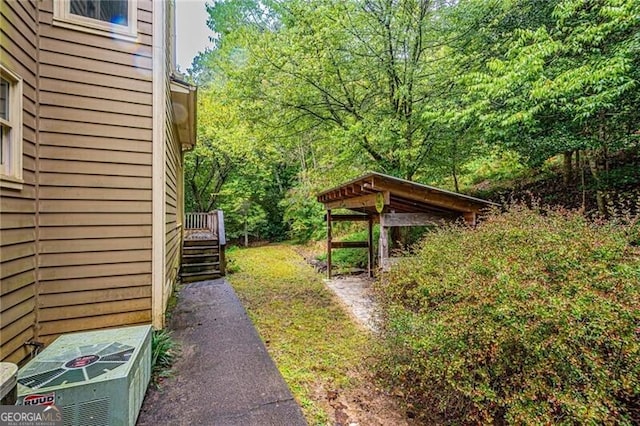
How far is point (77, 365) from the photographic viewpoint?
2.41 meters

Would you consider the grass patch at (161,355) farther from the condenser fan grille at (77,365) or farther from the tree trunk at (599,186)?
the tree trunk at (599,186)

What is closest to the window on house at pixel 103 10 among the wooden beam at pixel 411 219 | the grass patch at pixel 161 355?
the grass patch at pixel 161 355

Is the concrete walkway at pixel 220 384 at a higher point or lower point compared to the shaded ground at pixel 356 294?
higher

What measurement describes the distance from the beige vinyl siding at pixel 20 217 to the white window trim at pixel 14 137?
0.09 m

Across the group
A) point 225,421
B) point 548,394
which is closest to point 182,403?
point 225,421

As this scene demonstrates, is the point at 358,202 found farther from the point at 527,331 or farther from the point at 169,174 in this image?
the point at 527,331

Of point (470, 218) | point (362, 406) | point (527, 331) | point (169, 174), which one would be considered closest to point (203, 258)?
point (169, 174)

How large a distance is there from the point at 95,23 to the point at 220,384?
434cm

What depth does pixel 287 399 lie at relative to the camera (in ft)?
9.75

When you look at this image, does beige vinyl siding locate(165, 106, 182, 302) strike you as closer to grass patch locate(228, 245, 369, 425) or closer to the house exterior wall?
the house exterior wall

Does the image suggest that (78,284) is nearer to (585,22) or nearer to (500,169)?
(585,22)

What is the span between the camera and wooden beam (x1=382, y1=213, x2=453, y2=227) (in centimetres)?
581

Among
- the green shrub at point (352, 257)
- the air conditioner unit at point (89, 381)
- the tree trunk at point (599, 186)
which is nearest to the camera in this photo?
the air conditioner unit at point (89, 381)

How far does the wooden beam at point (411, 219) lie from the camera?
5812 millimetres
